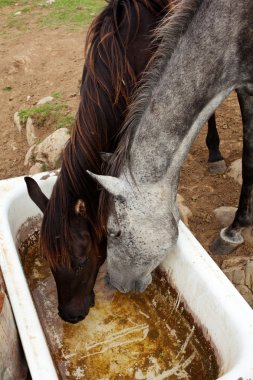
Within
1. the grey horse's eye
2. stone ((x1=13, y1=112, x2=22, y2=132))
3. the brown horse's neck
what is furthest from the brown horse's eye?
stone ((x1=13, y1=112, x2=22, y2=132))

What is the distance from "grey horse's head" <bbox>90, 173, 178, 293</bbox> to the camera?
2133 mm

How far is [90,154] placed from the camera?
7.48ft

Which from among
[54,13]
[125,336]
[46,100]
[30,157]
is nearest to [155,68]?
[125,336]

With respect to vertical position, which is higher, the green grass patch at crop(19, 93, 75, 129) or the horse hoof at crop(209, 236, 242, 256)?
the green grass patch at crop(19, 93, 75, 129)

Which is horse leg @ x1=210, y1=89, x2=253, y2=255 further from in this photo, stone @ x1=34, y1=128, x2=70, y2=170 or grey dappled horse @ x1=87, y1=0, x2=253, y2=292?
stone @ x1=34, y1=128, x2=70, y2=170

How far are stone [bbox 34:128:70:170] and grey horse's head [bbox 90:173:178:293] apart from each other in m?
1.76

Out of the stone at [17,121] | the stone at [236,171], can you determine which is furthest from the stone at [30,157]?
the stone at [236,171]

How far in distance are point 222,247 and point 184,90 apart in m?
1.40

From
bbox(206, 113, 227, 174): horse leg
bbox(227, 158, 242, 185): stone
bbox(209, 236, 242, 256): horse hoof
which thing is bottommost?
bbox(209, 236, 242, 256): horse hoof

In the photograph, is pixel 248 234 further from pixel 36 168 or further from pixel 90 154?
pixel 36 168

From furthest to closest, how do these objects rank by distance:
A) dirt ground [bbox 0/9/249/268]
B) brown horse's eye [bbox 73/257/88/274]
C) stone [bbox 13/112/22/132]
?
stone [bbox 13/112/22/132] < dirt ground [bbox 0/9/249/268] < brown horse's eye [bbox 73/257/88/274]

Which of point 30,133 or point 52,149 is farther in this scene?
point 30,133

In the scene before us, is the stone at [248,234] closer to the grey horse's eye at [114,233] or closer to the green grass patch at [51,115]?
the grey horse's eye at [114,233]

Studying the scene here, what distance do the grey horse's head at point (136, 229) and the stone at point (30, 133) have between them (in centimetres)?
244
